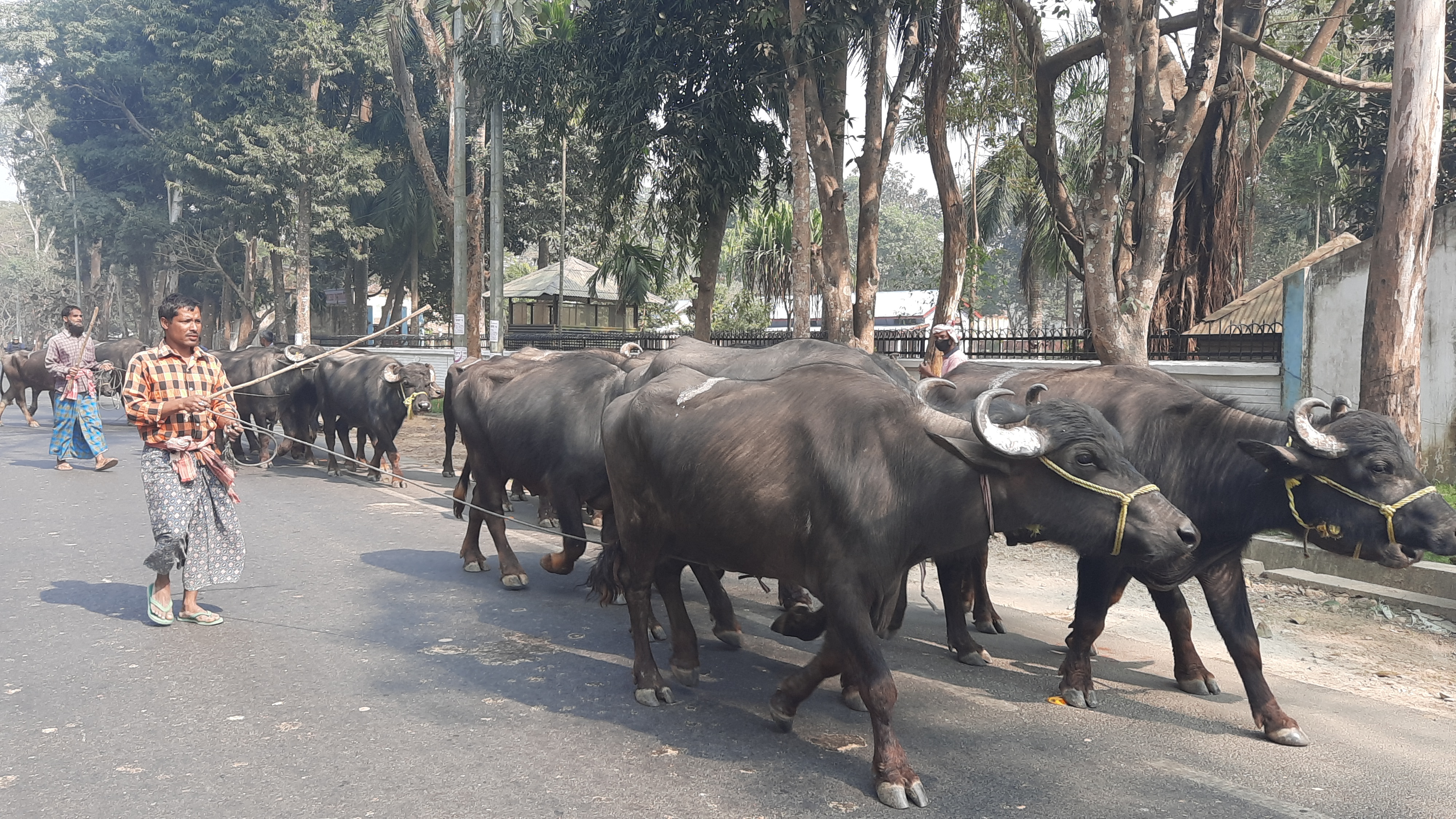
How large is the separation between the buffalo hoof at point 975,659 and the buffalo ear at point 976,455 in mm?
2004

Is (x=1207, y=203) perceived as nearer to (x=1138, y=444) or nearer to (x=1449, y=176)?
(x=1449, y=176)

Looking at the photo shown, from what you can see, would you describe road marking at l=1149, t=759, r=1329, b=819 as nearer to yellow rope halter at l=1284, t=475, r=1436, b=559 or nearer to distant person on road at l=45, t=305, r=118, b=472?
yellow rope halter at l=1284, t=475, r=1436, b=559

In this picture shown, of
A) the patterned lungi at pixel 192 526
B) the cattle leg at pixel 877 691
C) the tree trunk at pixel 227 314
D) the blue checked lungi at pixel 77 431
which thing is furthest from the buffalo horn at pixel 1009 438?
the tree trunk at pixel 227 314

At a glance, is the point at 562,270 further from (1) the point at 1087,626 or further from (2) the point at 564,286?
(1) the point at 1087,626

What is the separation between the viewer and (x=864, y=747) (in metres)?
4.44

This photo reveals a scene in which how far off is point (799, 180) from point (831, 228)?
103 centimetres

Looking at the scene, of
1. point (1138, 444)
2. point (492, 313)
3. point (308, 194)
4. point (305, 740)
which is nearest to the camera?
point (305, 740)

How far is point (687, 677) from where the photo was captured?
5219 mm

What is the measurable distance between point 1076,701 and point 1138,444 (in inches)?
54.9

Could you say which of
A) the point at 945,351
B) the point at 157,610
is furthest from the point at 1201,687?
the point at 157,610

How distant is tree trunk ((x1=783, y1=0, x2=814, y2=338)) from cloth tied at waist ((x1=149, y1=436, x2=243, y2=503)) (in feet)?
26.2

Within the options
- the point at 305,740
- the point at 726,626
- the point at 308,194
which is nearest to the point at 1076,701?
the point at 726,626

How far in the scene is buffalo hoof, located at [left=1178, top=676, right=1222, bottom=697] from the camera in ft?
17.3

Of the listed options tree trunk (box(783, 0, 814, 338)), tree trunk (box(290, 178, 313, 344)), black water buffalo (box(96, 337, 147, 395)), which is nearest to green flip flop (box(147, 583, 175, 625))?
tree trunk (box(783, 0, 814, 338))
